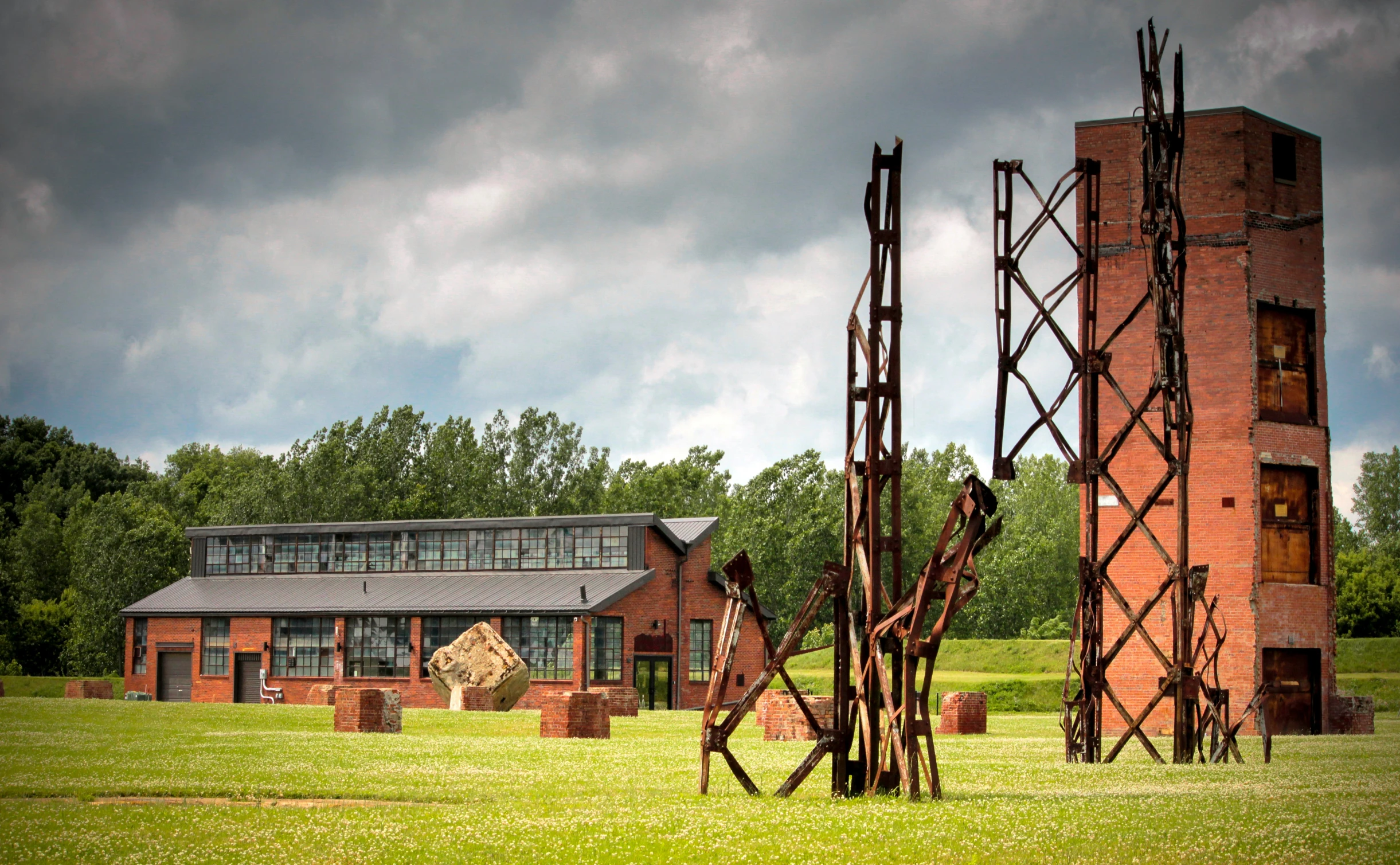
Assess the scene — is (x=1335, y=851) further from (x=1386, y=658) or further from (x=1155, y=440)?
(x=1386, y=658)

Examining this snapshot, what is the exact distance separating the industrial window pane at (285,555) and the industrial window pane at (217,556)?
2.71m

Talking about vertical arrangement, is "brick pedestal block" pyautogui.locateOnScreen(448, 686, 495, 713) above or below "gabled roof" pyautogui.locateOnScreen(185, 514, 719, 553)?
below

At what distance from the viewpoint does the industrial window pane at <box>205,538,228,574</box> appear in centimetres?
5681

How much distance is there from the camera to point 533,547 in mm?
50875

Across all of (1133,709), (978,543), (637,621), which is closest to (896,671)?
(978,543)

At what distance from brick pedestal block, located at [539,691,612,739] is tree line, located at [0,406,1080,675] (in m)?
44.7

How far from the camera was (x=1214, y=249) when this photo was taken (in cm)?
3042

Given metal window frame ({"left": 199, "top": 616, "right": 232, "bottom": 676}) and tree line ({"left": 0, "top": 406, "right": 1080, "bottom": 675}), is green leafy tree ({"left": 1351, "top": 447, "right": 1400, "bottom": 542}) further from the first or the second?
metal window frame ({"left": 199, "top": 616, "right": 232, "bottom": 676})

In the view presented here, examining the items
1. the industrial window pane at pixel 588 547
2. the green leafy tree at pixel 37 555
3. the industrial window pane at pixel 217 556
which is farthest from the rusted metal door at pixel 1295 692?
the green leafy tree at pixel 37 555

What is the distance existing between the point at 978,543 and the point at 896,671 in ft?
5.34

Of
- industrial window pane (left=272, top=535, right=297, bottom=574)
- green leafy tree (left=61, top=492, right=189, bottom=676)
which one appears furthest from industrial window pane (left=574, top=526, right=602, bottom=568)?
green leafy tree (left=61, top=492, right=189, bottom=676)

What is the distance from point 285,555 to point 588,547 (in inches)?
576

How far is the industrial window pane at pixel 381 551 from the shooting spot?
176 ft

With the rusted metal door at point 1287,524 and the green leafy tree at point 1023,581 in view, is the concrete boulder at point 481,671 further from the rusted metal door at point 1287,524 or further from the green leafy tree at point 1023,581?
the green leafy tree at point 1023,581
